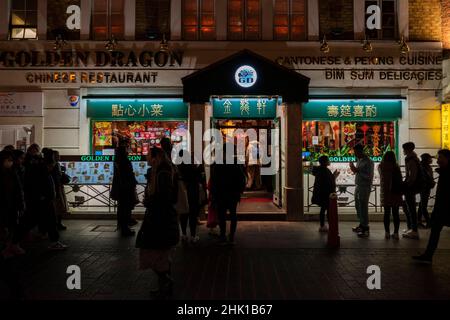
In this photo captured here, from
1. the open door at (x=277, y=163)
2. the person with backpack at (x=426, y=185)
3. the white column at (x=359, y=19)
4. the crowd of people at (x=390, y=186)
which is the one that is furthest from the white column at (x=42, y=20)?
the person with backpack at (x=426, y=185)

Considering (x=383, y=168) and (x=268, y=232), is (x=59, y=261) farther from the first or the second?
(x=383, y=168)

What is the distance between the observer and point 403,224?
40.2 feet

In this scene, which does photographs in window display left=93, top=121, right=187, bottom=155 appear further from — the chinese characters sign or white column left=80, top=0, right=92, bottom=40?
the chinese characters sign

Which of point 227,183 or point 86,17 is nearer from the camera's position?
point 227,183

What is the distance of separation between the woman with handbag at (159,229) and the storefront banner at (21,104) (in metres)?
8.26

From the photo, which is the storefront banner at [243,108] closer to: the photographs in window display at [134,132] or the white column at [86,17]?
the photographs in window display at [134,132]

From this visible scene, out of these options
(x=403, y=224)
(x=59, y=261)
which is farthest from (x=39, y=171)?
(x=403, y=224)

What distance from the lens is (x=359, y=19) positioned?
529 inches

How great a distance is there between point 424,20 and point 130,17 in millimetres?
8356

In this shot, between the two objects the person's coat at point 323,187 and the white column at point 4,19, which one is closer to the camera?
the person's coat at point 323,187

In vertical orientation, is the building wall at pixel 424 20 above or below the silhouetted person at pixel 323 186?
above

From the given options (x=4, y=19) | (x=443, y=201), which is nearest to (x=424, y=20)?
(x=443, y=201)

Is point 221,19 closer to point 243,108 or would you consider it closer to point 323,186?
point 243,108

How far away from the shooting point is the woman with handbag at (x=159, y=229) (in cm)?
614
